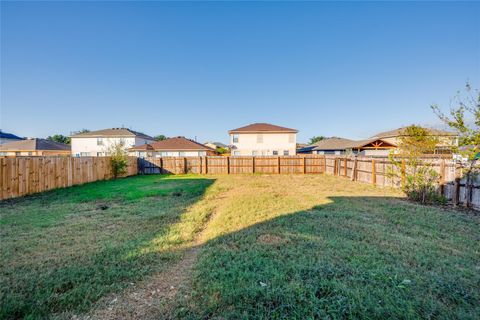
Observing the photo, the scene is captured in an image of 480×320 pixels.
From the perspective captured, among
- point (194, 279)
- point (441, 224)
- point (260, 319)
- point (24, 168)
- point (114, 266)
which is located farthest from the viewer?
point (24, 168)

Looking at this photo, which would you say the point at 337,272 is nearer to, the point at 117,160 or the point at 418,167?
the point at 418,167

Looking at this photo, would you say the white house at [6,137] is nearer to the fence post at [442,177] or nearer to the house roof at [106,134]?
the house roof at [106,134]

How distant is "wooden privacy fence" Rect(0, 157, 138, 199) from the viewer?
8.20 metres

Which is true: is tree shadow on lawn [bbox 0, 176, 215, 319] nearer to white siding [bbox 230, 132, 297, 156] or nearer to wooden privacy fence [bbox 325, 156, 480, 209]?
wooden privacy fence [bbox 325, 156, 480, 209]

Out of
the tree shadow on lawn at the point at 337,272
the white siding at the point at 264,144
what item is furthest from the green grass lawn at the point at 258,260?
the white siding at the point at 264,144

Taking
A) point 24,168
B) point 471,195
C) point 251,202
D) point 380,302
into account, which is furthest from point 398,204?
point 24,168

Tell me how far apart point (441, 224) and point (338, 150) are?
33058mm

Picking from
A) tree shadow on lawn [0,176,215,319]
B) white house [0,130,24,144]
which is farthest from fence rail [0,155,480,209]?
white house [0,130,24,144]

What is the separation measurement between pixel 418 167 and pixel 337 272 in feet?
25.1

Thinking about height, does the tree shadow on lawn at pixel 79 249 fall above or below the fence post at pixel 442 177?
below

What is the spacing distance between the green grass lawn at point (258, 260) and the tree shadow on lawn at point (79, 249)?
0.7 inches

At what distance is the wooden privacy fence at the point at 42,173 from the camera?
820cm

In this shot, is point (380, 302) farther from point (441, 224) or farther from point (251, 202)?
point (251, 202)

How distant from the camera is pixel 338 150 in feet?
117
